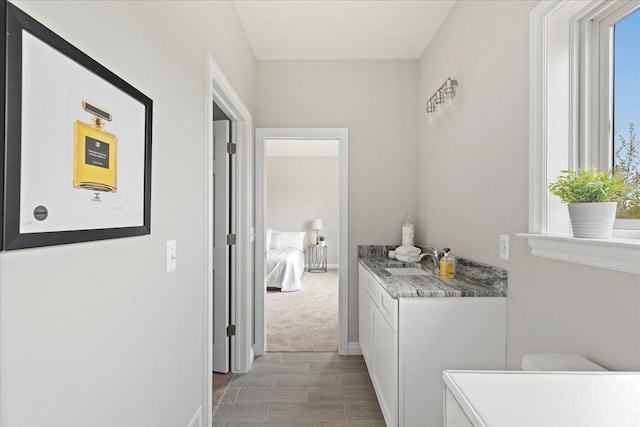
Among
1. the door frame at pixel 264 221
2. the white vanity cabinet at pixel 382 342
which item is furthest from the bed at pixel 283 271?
the white vanity cabinet at pixel 382 342

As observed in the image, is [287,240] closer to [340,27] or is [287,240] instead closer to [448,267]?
[340,27]

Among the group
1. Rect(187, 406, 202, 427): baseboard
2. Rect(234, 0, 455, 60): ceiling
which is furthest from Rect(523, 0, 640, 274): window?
Rect(187, 406, 202, 427): baseboard

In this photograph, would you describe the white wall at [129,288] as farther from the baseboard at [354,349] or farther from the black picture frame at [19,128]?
the baseboard at [354,349]

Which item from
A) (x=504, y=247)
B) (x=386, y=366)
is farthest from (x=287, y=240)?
(x=504, y=247)

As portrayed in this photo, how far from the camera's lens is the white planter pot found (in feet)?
4.14

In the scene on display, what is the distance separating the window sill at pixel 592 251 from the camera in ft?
3.56

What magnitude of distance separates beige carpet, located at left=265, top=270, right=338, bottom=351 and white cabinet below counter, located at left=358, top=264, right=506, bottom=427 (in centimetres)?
166

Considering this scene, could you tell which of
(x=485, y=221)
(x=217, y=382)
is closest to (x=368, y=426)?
(x=217, y=382)

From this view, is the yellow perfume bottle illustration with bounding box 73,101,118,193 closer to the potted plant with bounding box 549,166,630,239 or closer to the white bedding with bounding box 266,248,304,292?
the potted plant with bounding box 549,166,630,239

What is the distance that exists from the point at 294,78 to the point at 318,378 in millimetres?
2629

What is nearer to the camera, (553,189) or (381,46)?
(553,189)

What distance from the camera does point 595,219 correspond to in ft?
4.18

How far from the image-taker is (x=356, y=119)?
3.41 metres

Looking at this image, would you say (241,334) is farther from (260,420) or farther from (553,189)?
(553,189)
